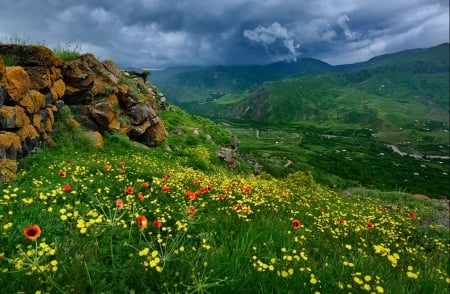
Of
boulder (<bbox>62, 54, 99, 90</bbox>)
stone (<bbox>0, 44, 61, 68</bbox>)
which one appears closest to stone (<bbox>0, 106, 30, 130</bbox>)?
stone (<bbox>0, 44, 61, 68</bbox>)

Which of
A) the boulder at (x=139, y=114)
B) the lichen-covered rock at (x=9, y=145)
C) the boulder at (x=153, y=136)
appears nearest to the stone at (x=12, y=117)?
the lichen-covered rock at (x=9, y=145)

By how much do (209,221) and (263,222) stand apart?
1.24m

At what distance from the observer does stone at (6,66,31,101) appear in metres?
14.3

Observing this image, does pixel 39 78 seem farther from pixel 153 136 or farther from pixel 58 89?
pixel 153 136

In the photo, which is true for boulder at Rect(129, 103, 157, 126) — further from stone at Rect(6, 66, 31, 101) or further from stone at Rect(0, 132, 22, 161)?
stone at Rect(0, 132, 22, 161)

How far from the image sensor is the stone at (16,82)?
47.0 ft

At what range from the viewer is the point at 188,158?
79.8 ft

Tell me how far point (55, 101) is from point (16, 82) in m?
4.61

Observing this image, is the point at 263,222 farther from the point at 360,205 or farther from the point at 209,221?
the point at 360,205

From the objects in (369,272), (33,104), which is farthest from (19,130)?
(369,272)

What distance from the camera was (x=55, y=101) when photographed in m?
19.3

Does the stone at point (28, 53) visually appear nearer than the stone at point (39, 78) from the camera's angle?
No

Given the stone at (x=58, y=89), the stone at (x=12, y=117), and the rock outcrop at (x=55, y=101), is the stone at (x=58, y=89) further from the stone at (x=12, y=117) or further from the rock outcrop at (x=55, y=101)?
the stone at (x=12, y=117)

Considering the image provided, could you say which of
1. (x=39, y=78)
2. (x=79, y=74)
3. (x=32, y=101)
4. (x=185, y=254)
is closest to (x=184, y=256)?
(x=185, y=254)
